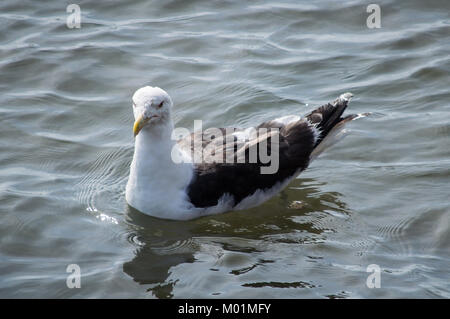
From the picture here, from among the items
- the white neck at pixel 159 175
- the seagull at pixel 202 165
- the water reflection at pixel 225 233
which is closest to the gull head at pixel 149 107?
the seagull at pixel 202 165

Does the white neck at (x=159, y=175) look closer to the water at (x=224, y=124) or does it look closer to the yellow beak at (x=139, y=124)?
the water at (x=224, y=124)

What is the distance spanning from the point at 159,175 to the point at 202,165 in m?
0.45

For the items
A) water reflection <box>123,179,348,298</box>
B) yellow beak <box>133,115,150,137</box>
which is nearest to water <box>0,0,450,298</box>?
water reflection <box>123,179,348,298</box>

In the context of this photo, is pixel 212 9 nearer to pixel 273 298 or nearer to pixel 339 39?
pixel 339 39

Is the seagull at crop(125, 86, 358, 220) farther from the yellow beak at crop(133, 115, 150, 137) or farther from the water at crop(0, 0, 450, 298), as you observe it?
the water at crop(0, 0, 450, 298)

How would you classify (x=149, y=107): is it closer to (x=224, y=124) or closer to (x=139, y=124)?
(x=139, y=124)

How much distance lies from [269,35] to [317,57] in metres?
1.04

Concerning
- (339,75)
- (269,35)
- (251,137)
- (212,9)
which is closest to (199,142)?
(251,137)

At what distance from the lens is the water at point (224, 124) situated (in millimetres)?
6559

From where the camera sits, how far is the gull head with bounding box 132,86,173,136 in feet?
22.4

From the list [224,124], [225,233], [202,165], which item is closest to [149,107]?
[202,165]

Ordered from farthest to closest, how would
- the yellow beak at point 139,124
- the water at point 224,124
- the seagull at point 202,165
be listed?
1. the seagull at point 202,165
2. the yellow beak at point 139,124
3. the water at point 224,124

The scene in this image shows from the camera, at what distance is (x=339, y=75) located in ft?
33.1

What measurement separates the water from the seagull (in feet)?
0.68
